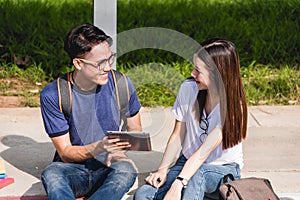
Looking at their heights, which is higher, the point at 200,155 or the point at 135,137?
the point at 135,137

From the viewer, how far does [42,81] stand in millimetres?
7082

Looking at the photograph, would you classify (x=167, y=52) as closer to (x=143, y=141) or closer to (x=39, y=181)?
(x=39, y=181)

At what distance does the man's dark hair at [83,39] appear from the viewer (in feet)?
12.7

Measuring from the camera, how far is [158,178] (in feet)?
13.0

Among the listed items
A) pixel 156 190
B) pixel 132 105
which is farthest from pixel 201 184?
pixel 132 105

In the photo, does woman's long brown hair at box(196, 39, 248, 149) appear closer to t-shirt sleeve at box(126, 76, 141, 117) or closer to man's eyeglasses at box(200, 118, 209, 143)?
man's eyeglasses at box(200, 118, 209, 143)

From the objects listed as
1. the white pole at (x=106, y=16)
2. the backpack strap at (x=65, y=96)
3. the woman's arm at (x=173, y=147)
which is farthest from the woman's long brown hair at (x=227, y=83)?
the white pole at (x=106, y=16)

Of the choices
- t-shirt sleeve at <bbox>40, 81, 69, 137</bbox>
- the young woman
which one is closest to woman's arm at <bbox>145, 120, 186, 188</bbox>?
the young woman

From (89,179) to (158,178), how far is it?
42cm

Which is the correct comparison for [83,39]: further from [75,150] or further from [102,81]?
[75,150]

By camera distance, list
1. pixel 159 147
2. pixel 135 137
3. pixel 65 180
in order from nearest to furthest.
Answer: pixel 135 137 → pixel 65 180 → pixel 159 147

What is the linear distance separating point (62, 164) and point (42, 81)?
3139 millimetres

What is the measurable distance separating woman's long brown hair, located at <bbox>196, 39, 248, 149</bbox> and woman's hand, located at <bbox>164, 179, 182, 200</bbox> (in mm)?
358

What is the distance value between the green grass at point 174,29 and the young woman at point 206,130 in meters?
2.30
